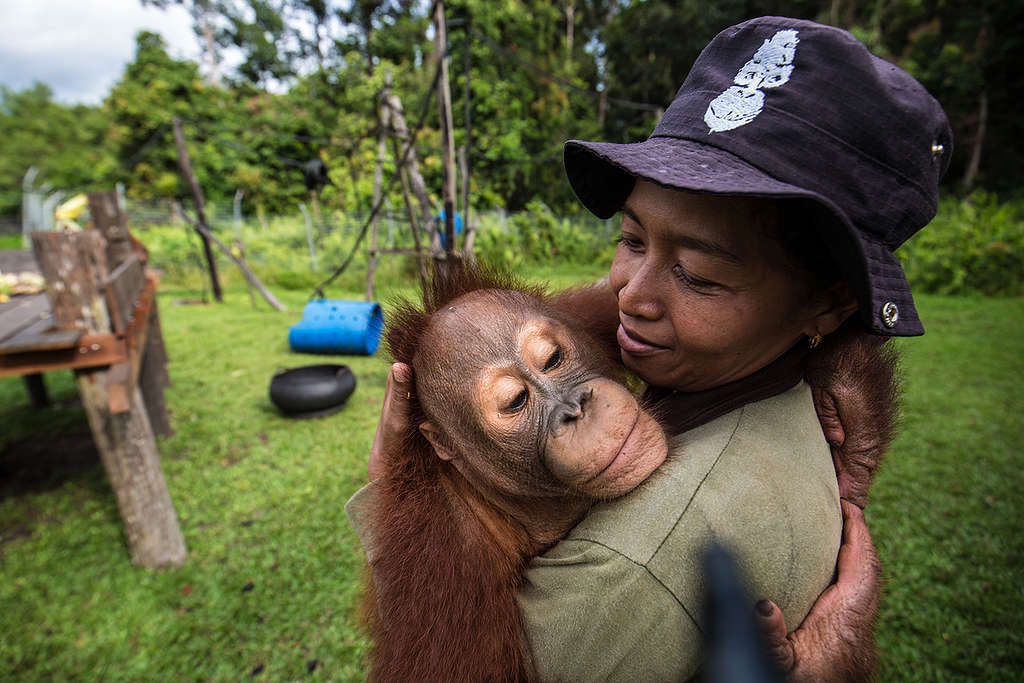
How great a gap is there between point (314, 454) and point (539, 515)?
11.0ft

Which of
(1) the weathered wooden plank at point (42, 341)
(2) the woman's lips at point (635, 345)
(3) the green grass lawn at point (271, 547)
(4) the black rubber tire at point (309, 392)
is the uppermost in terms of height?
(2) the woman's lips at point (635, 345)

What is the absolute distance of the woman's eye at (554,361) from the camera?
41.3 inches

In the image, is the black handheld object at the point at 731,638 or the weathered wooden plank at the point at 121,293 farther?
the weathered wooden plank at the point at 121,293

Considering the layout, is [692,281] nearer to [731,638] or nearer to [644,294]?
[644,294]

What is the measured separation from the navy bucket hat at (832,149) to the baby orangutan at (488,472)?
38 centimetres

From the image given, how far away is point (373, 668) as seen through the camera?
1.14m

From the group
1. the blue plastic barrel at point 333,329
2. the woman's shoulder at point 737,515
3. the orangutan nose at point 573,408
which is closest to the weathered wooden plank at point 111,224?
the blue plastic barrel at point 333,329

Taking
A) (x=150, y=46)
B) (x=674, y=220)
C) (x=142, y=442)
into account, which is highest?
(x=150, y=46)

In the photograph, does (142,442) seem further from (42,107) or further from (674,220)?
(42,107)

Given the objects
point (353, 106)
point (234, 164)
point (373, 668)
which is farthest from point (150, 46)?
point (373, 668)

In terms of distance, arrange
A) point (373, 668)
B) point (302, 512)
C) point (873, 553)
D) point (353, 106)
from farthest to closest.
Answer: point (353, 106)
point (302, 512)
point (373, 668)
point (873, 553)

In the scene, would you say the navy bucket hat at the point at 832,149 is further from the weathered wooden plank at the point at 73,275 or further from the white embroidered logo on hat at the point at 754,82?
the weathered wooden plank at the point at 73,275

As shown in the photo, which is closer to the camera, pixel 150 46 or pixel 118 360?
pixel 118 360

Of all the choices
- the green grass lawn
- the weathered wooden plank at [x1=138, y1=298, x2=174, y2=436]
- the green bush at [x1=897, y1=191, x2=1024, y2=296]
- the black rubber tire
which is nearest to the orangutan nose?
the green grass lawn
